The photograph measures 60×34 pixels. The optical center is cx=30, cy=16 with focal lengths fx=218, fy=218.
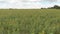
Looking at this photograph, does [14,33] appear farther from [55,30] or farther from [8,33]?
[55,30]

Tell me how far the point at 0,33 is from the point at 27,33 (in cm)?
118

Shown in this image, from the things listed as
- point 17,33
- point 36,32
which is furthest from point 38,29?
point 17,33

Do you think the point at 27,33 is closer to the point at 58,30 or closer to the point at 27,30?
the point at 27,30

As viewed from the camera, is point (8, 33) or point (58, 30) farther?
point (58, 30)

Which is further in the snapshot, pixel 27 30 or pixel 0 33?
pixel 27 30

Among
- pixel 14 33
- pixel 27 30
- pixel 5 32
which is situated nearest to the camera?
pixel 14 33

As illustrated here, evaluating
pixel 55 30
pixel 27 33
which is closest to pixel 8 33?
pixel 27 33

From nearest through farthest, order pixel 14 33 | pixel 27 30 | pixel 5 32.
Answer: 1. pixel 14 33
2. pixel 5 32
3. pixel 27 30

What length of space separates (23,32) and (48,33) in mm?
1284

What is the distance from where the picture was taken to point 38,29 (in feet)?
33.1

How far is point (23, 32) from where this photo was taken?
9867 mm

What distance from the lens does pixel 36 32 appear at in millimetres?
9578

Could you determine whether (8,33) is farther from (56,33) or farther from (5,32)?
(56,33)

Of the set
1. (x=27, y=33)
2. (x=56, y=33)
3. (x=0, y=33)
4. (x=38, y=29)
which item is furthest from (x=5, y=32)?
(x=56, y=33)
